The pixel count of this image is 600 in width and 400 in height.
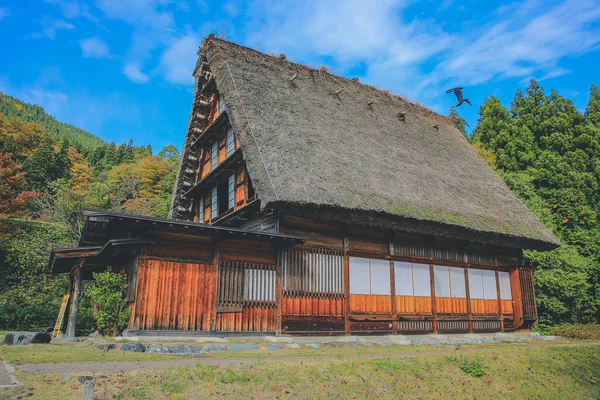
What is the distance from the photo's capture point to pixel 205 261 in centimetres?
1174

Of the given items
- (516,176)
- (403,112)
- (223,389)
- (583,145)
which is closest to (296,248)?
(223,389)

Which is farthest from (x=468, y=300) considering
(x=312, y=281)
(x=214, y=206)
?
(x=214, y=206)

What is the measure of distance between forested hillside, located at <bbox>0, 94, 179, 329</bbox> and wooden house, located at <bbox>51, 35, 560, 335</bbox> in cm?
791

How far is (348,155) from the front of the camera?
1537cm

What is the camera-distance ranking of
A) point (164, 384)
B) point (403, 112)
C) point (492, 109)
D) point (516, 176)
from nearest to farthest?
1. point (164, 384)
2. point (403, 112)
3. point (516, 176)
4. point (492, 109)

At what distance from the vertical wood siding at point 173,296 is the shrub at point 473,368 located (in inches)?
241

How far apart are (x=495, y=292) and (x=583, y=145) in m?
17.4

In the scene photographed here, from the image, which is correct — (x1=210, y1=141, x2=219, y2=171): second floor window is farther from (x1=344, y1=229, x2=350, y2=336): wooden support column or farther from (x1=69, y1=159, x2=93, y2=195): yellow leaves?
(x1=69, y1=159, x2=93, y2=195): yellow leaves

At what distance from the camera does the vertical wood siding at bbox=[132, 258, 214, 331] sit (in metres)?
10.8

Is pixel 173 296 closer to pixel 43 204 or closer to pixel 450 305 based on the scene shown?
pixel 450 305

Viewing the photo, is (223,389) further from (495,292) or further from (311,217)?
(495,292)

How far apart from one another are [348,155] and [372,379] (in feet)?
28.6

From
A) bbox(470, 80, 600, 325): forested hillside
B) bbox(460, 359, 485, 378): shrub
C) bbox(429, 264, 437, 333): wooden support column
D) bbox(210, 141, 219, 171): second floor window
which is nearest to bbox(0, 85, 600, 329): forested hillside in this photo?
bbox(470, 80, 600, 325): forested hillside

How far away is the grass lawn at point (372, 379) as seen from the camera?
6.23m
